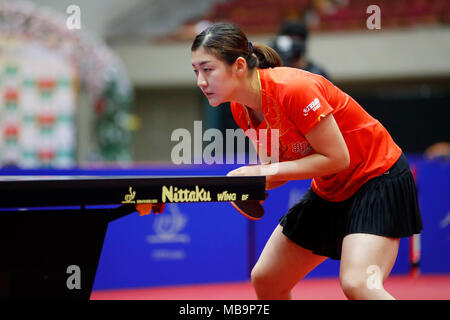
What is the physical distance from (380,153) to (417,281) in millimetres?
3409

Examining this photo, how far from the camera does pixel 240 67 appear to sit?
234cm

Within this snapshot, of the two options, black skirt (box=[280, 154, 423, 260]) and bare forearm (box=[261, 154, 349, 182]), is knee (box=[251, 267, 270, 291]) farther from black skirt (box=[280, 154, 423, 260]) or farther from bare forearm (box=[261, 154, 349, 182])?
bare forearm (box=[261, 154, 349, 182])

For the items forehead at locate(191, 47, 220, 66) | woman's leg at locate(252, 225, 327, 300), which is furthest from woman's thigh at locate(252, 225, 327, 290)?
forehead at locate(191, 47, 220, 66)

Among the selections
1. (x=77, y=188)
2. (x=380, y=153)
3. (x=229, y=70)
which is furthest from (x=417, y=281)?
(x=77, y=188)

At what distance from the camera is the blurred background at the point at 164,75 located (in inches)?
226

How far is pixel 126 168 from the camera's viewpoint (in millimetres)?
4988

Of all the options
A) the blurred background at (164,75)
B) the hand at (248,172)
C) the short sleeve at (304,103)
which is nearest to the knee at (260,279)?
the hand at (248,172)

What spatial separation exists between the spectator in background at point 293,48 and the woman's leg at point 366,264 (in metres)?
2.14

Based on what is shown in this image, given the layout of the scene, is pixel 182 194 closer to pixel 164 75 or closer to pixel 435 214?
pixel 435 214

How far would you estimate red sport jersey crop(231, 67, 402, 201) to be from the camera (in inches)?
87.8

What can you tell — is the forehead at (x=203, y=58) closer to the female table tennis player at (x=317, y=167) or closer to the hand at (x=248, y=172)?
the female table tennis player at (x=317, y=167)

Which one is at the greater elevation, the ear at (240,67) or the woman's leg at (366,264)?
the ear at (240,67)

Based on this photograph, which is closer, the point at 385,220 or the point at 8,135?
the point at 385,220
